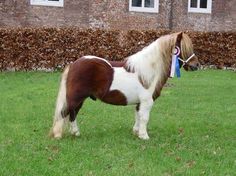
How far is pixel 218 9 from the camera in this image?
2642cm

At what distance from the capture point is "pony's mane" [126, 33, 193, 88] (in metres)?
8.48

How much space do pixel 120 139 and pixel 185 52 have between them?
1.76m

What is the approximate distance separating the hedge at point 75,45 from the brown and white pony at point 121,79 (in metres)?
10.6

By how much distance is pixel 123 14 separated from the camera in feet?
81.3

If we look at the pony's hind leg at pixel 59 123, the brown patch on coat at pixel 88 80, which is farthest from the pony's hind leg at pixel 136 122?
the pony's hind leg at pixel 59 123

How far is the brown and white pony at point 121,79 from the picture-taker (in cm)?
840

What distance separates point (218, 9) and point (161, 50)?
18.7 meters

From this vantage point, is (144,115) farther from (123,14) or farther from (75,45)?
(123,14)

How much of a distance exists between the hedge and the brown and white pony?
10.6 m

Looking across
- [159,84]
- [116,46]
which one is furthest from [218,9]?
[159,84]

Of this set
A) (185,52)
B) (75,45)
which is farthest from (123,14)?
(185,52)

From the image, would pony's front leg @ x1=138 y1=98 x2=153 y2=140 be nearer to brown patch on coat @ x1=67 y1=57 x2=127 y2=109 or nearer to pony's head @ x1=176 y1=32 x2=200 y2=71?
brown patch on coat @ x1=67 y1=57 x2=127 y2=109

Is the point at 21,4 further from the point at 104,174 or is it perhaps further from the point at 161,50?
the point at 104,174

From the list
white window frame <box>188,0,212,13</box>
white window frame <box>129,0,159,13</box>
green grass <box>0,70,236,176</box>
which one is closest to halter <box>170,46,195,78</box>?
green grass <box>0,70,236,176</box>
